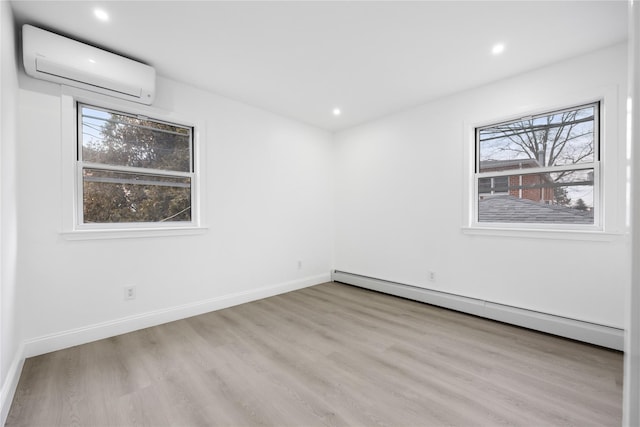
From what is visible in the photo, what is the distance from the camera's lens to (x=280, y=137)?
157 inches

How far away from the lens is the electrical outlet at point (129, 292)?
8.74 ft

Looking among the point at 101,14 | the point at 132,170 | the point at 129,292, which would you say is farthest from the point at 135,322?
the point at 101,14

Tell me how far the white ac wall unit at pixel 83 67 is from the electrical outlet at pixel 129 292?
1766mm

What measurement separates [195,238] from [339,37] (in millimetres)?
2443

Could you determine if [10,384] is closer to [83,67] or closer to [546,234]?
[83,67]

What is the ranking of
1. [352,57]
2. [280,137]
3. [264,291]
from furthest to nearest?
1. [280,137]
2. [264,291]
3. [352,57]

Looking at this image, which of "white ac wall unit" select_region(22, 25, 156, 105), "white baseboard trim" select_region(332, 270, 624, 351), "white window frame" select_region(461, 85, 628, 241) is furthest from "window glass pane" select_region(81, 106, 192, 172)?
"white window frame" select_region(461, 85, 628, 241)

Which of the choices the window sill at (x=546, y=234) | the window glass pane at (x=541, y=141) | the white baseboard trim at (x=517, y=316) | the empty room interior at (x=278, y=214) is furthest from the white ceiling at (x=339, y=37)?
the white baseboard trim at (x=517, y=316)

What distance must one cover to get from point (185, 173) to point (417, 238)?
114 inches

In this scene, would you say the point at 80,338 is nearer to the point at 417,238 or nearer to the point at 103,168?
the point at 103,168

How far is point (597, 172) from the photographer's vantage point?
98.7 inches

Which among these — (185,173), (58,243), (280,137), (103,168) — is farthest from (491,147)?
(58,243)

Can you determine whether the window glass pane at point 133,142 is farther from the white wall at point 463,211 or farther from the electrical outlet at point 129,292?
the white wall at point 463,211

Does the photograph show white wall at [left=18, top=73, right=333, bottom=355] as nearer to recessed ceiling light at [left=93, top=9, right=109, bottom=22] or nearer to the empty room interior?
the empty room interior
